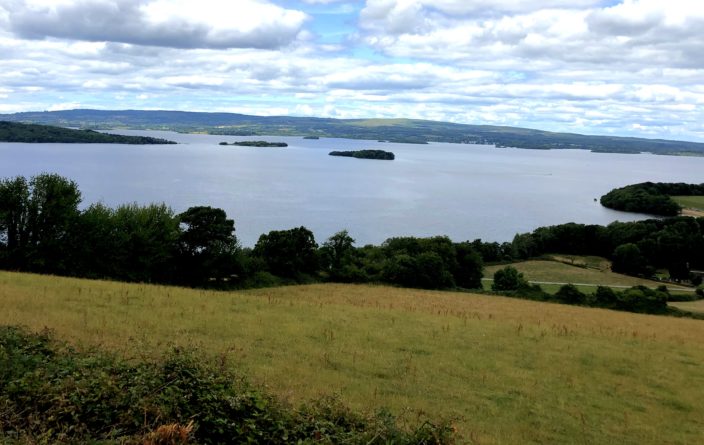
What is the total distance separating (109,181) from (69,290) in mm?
106350

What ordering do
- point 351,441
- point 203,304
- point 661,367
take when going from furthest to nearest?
point 203,304 → point 661,367 → point 351,441

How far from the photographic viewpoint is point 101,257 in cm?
3503

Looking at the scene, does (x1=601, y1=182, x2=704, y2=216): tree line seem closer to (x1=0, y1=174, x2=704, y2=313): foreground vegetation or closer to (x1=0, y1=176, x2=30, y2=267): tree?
(x1=0, y1=174, x2=704, y2=313): foreground vegetation

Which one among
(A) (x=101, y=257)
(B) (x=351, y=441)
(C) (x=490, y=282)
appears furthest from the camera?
(C) (x=490, y=282)

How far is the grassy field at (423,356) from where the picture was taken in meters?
9.67

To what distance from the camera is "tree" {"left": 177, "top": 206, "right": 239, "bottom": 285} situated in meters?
40.3

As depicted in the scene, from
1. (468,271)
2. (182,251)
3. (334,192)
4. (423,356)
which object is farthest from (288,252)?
(334,192)

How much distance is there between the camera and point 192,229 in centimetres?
4097

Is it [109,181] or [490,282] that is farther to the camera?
[109,181]

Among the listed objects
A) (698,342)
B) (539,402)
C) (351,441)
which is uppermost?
(351,441)

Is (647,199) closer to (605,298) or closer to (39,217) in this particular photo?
(605,298)

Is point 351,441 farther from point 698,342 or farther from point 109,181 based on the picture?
point 109,181

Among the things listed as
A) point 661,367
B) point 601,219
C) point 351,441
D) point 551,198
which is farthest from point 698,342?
point 551,198

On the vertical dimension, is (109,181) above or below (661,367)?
below
